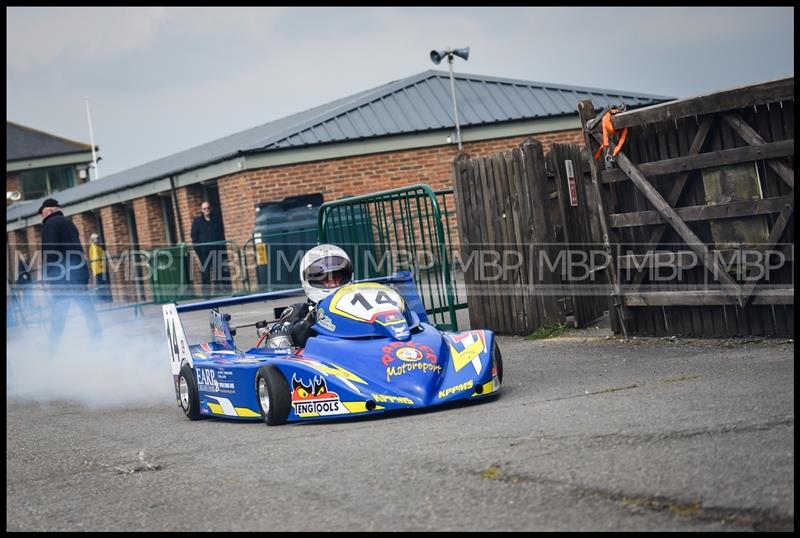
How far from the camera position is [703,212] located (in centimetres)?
1020

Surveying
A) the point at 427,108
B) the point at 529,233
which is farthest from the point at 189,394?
the point at 427,108

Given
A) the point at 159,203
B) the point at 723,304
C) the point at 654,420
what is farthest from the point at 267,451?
the point at 159,203

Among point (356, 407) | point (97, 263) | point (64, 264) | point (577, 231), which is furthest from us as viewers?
point (97, 263)

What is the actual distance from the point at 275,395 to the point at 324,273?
1.55 m

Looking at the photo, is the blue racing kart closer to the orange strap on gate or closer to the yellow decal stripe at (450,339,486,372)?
the yellow decal stripe at (450,339,486,372)

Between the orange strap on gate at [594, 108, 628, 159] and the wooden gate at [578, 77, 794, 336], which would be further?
the orange strap on gate at [594, 108, 628, 159]

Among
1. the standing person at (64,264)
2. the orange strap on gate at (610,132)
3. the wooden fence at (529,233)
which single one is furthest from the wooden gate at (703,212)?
the standing person at (64,264)

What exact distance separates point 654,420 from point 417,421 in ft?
5.86

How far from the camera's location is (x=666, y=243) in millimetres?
10820

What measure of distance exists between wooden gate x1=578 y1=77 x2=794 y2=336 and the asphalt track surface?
0.64m

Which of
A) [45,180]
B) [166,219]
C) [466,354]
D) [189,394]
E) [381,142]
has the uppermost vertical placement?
[45,180]

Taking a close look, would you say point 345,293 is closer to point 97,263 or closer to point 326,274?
point 326,274

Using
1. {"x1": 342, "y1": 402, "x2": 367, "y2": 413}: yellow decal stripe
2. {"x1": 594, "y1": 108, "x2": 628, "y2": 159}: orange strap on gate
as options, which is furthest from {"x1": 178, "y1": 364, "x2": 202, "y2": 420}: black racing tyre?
{"x1": 594, "y1": 108, "x2": 628, "y2": 159}: orange strap on gate

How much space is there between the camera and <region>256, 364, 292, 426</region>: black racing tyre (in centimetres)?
844
